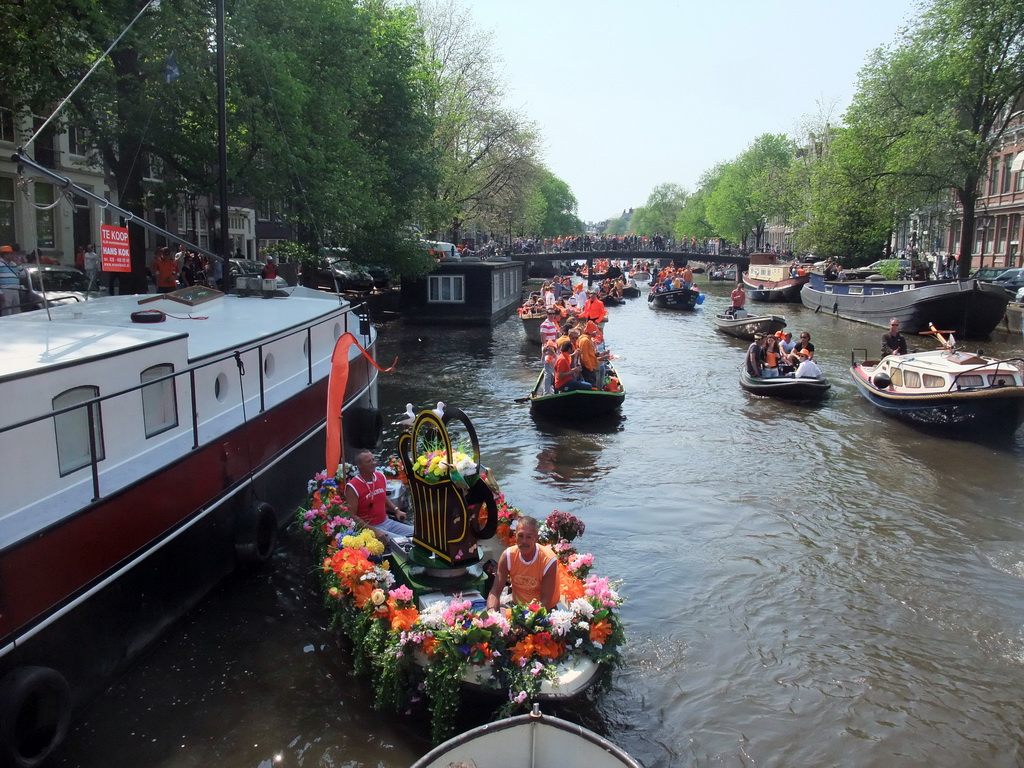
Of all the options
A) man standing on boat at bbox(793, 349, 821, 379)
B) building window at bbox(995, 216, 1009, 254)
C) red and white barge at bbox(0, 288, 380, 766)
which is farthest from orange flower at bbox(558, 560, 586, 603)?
building window at bbox(995, 216, 1009, 254)

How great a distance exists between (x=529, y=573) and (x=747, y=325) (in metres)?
27.6

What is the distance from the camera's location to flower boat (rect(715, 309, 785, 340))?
31.3 meters

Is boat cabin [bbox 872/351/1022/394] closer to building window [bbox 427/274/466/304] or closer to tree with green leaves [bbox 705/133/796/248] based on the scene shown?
building window [bbox 427/274/466/304]

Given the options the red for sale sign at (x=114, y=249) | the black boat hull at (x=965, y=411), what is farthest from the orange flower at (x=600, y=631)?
the black boat hull at (x=965, y=411)

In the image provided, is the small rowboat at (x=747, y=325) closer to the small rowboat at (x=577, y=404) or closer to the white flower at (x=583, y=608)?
the small rowboat at (x=577, y=404)

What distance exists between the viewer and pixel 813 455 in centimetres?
1572

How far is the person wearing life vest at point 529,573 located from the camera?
6496 millimetres

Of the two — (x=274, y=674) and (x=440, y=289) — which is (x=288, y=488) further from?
(x=440, y=289)

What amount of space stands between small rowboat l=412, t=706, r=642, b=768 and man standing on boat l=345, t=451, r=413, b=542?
3.98 meters

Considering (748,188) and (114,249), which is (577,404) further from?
(748,188)

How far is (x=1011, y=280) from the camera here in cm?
3762

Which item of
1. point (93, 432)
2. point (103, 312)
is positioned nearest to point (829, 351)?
point (103, 312)

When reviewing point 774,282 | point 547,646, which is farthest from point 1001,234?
point 547,646

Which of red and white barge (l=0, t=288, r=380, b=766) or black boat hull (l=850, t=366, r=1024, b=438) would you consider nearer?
red and white barge (l=0, t=288, r=380, b=766)
